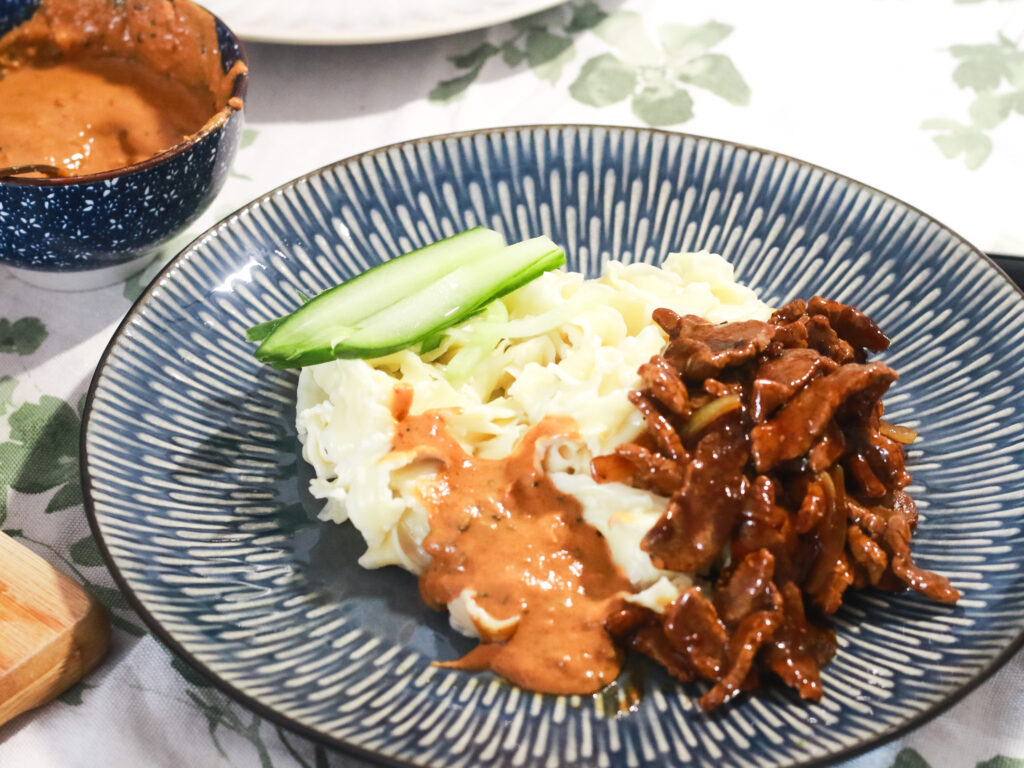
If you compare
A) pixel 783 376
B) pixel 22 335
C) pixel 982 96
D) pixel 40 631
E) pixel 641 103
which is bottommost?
pixel 22 335

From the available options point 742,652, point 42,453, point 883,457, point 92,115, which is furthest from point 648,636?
point 92,115

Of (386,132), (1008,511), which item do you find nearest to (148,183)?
(386,132)

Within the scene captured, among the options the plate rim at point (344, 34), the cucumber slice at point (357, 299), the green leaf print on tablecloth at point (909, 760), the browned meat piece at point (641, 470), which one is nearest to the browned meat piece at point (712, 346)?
the browned meat piece at point (641, 470)

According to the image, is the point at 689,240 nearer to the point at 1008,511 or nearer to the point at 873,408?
the point at 873,408

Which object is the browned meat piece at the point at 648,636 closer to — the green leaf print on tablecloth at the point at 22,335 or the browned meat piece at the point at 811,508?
the browned meat piece at the point at 811,508

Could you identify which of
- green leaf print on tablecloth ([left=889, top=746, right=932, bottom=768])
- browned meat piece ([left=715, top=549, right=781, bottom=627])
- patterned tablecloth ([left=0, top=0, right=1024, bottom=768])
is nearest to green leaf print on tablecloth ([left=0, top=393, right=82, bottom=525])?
patterned tablecloth ([left=0, top=0, right=1024, bottom=768])

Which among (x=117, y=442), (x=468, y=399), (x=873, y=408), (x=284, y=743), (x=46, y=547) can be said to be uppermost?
(x=873, y=408)

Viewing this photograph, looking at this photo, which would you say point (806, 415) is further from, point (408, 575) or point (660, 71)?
point (660, 71)
